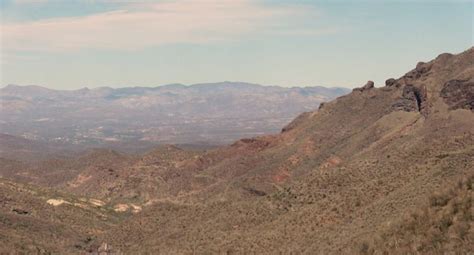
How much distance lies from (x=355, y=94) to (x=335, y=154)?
5023 cm

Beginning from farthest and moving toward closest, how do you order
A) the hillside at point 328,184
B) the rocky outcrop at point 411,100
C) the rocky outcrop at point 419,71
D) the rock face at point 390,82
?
1. the rock face at point 390,82
2. the rocky outcrop at point 419,71
3. the rocky outcrop at point 411,100
4. the hillside at point 328,184

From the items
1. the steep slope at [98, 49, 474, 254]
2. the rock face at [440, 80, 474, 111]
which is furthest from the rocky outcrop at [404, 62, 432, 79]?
the rock face at [440, 80, 474, 111]

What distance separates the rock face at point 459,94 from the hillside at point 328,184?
0.29 m

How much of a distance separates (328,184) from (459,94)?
203 feet

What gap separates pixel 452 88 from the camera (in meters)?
147

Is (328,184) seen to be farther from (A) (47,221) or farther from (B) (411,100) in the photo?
(B) (411,100)

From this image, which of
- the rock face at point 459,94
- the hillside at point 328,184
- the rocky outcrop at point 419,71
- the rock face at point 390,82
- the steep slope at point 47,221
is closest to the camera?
the hillside at point 328,184

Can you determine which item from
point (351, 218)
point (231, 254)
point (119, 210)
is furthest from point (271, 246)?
point (119, 210)

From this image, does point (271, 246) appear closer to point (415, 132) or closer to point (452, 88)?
point (415, 132)

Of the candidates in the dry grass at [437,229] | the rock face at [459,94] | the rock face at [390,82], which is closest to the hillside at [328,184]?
the dry grass at [437,229]

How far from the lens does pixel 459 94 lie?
142500 millimetres

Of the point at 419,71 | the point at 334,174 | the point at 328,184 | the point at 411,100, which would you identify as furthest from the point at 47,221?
the point at 419,71

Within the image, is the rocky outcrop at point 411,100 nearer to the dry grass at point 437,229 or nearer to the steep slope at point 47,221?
the steep slope at point 47,221

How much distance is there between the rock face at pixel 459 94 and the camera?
5443 inches
